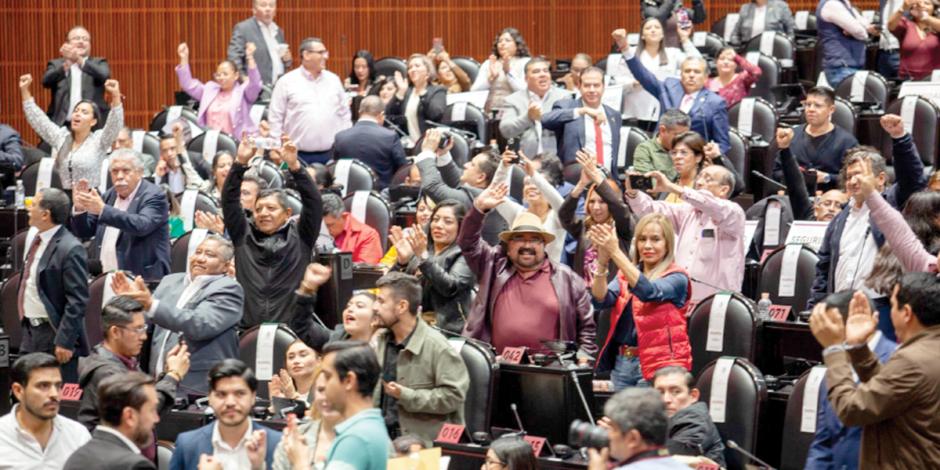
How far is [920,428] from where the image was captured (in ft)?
14.8

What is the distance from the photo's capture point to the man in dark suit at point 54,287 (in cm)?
725

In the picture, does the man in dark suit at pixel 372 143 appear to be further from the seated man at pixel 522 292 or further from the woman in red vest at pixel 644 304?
the woman in red vest at pixel 644 304

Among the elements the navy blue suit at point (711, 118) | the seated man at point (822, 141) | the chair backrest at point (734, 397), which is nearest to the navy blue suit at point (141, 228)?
the chair backrest at point (734, 397)

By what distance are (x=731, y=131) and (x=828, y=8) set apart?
2.17 metres

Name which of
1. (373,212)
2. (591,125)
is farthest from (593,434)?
(591,125)

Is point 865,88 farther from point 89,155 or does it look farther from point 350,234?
point 89,155

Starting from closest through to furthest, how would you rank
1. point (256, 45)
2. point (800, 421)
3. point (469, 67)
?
1. point (800, 421)
2. point (256, 45)
3. point (469, 67)

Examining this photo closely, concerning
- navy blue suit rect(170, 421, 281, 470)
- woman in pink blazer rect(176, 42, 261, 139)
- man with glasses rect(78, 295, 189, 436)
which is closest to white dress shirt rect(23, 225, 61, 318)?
man with glasses rect(78, 295, 189, 436)

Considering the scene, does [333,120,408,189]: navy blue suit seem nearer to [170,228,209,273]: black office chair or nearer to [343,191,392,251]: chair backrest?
[343,191,392,251]: chair backrest

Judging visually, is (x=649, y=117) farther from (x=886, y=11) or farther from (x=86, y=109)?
(x=86, y=109)

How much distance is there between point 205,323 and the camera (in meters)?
6.65

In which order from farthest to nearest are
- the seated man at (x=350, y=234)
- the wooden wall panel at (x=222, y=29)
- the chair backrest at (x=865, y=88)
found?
the wooden wall panel at (x=222, y=29)
the chair backrest at (x=865, y=88)
the seated man at (x=350, y=234)

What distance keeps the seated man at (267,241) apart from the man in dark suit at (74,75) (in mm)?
4740

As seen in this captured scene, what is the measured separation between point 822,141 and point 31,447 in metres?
5.25
